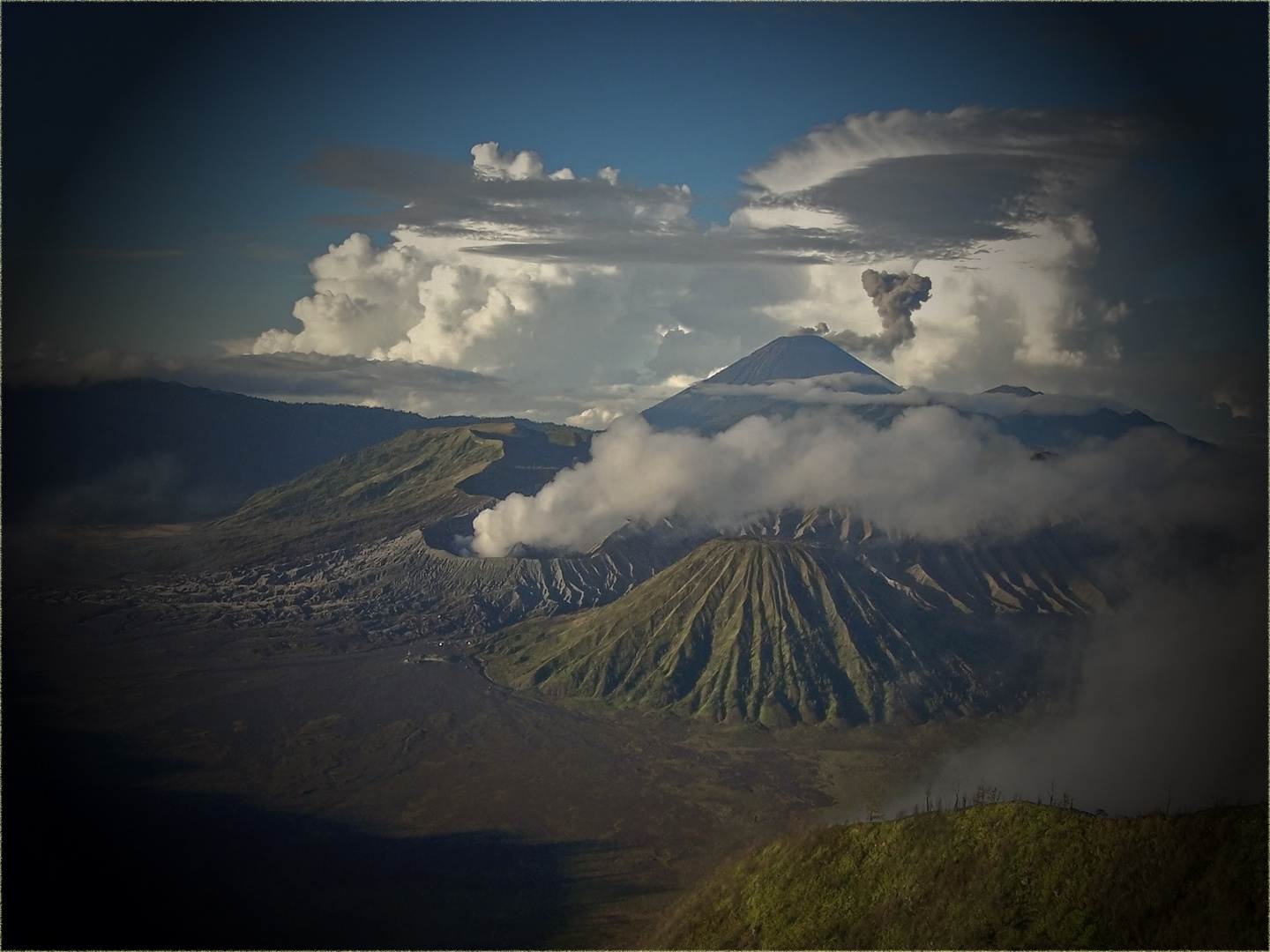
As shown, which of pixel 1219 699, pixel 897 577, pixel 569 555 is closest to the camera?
pixel 1219 699

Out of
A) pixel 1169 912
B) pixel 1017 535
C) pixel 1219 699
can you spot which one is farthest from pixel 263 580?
pixel 1169 912

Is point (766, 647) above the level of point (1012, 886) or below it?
below

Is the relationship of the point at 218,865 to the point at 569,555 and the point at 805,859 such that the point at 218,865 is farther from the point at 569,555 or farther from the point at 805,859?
the point at 569,555

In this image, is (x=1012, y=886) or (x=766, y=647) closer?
(x=1012, y=886)

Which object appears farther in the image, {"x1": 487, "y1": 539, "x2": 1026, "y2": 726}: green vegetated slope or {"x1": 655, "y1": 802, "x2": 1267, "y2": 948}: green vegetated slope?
{"x1": 487, "y1": 539, "x2": 1026, "y2": 726}: green vegetated slope

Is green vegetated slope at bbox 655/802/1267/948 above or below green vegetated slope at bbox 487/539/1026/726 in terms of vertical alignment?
above
